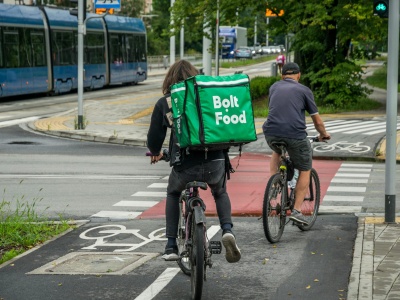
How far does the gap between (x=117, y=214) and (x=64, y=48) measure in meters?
30.2

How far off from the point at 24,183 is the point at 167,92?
790 cm

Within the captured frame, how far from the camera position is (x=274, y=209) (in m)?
9.63

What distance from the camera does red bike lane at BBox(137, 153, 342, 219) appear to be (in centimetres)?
1206

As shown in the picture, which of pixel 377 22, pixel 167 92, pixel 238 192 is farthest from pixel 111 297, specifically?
pixel 377 22

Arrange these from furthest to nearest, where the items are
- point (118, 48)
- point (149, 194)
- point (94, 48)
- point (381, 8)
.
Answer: point (118, 48)
point (94, 48)
point (149, 194)
point (381, 8)

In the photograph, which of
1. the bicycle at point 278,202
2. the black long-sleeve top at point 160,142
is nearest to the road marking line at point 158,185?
the bicycle at point 278,202

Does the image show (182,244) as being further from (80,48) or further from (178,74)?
(80,48)

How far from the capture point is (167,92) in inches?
301

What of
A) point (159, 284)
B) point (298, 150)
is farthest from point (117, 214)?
point (159, 284)

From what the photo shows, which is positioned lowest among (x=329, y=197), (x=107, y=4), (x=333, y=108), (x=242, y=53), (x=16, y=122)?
(x=242, y=53)

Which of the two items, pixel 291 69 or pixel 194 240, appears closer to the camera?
pixel 194 240

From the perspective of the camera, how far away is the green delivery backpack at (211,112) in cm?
719

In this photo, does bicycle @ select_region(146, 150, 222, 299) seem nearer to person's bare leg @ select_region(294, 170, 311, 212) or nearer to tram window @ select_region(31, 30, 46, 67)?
person's bare leg @ select_region(294, 170, 311, 212)

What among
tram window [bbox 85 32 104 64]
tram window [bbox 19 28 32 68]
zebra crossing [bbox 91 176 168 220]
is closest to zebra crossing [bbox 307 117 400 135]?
zebra crossing [bbox 91 176 168 220]
